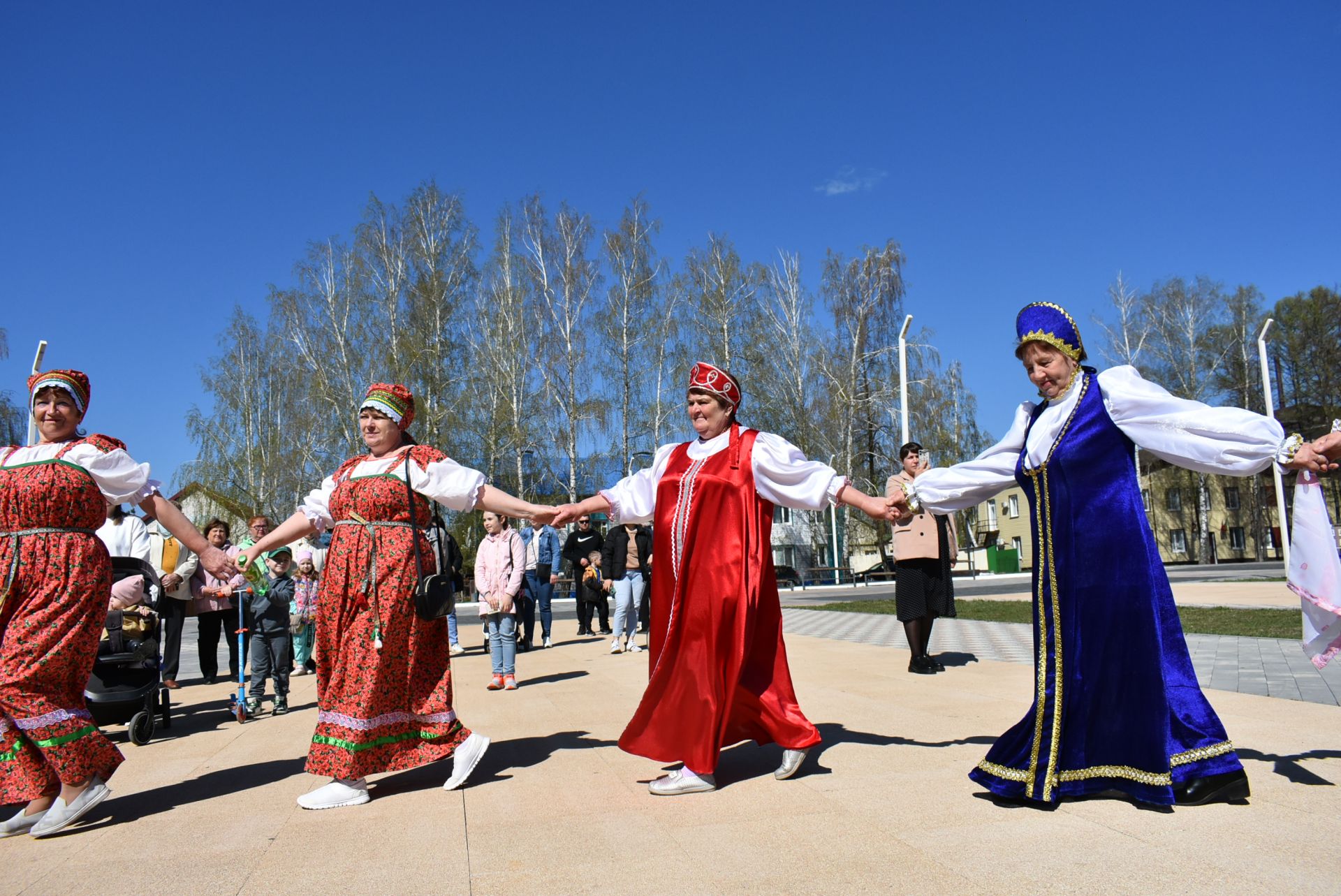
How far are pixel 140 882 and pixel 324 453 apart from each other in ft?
104

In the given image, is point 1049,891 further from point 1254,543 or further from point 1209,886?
point 1254,543

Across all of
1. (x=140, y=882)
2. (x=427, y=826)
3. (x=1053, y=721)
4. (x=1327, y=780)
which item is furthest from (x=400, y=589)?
(x=1327, y=780)

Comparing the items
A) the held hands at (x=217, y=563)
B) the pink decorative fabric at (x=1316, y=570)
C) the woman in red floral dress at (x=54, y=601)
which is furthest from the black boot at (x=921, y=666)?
the woman in red floral dress at (x=54, y=601)

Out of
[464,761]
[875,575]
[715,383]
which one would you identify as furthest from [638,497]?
[875,575]

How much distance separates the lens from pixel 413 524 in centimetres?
440

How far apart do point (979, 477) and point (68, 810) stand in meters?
4.30

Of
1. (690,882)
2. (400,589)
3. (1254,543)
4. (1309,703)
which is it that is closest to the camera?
(690,882)

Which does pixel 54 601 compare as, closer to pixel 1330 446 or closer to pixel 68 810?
pixel 68 810

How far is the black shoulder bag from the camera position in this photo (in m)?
4.23

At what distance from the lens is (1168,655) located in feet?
12.0

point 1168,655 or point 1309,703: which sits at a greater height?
point 1168,655

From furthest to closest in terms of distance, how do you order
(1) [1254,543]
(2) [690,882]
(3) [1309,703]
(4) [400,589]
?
(1) [1254,543] → (3) [1309,703] → (4) [400,589] → (2) [690,882]

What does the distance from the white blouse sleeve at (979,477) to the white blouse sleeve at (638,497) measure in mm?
1380

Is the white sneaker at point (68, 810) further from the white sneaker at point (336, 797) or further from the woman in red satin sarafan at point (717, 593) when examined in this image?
the woman in red satin sarafan at point (717, 593)
